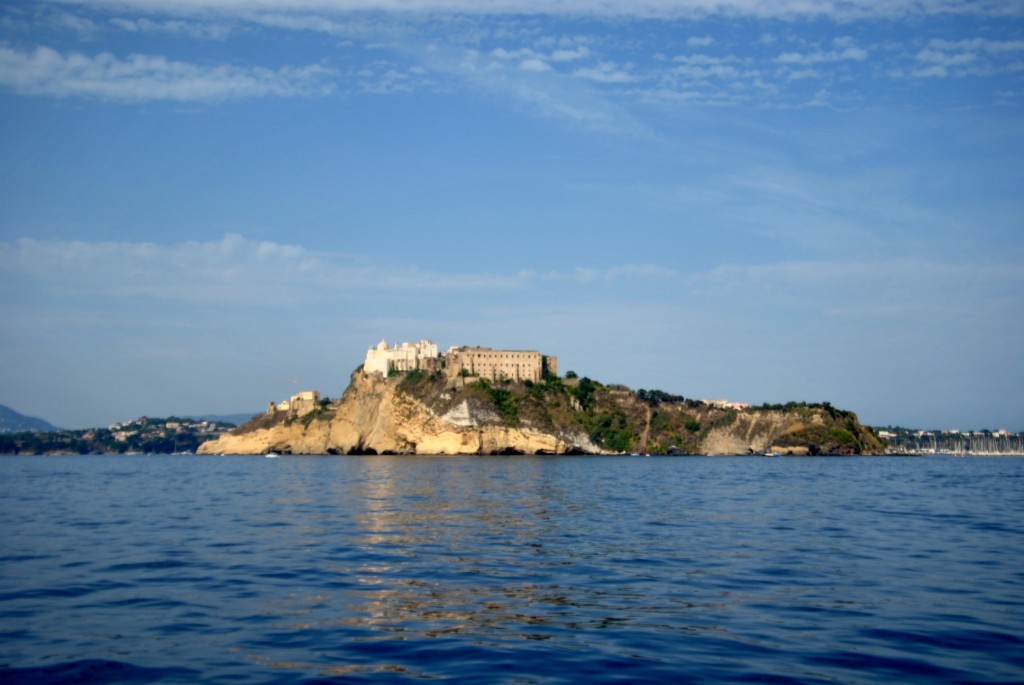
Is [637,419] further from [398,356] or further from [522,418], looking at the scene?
[398,356]

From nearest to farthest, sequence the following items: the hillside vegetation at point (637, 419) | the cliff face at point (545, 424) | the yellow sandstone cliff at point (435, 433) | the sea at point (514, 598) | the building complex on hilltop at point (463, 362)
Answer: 1. the sea at point (514, 598)
2. the yellow sandstone cliff at point (435, 433)
3. the cliff face at point (545, 424)
4. the hillside vegetation at point (637, 419)
5. the building complex on hilltop at point (463, 362)

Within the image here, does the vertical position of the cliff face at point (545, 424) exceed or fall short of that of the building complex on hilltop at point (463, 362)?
it falls short

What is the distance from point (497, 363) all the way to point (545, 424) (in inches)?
875

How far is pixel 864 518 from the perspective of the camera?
32719mm

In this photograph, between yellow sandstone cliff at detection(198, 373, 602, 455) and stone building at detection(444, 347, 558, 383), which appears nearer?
yellow sandstone cliff at detection(198, 373, 602, 455)

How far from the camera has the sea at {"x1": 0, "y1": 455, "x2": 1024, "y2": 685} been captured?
11961 millimetres

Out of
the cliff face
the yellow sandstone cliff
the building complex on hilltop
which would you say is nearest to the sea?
the yellow sandstone cliff

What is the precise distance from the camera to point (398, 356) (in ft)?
625

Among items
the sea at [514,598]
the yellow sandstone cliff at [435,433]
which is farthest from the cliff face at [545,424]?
the sea at [514,598]

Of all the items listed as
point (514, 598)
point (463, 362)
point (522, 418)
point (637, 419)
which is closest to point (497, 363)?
point (463, 362)

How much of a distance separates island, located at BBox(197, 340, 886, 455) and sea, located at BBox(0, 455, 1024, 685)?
424 ft

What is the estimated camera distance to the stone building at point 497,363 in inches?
7121

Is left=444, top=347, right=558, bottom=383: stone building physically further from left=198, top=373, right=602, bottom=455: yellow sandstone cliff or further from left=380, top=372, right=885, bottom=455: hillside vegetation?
left=198, top=373, right=602, bottom=455: yellow sandstone cliff

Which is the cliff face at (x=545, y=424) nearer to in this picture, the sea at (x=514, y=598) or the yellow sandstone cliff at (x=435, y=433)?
the yellow sandstone cliff at (x=435, y=433)
